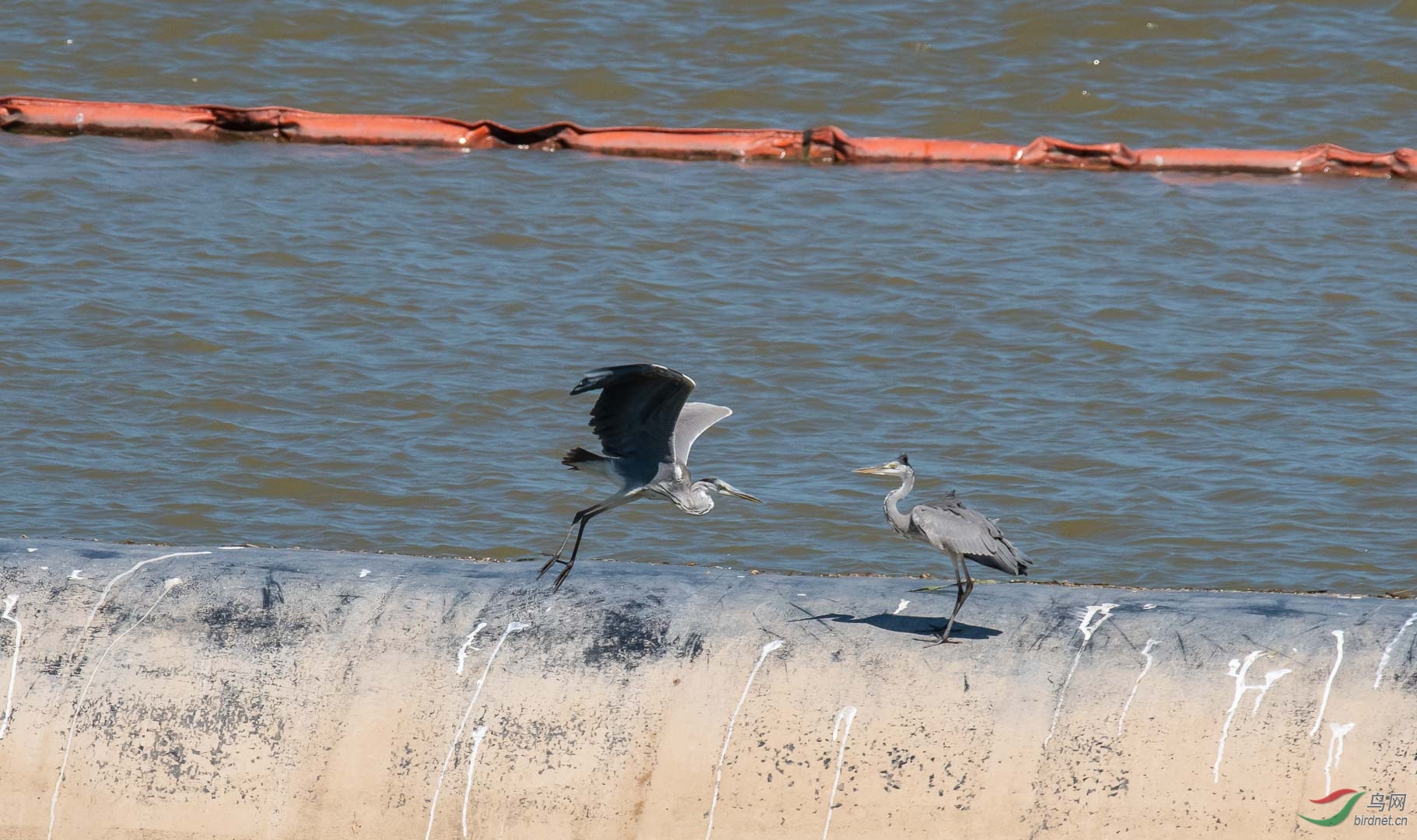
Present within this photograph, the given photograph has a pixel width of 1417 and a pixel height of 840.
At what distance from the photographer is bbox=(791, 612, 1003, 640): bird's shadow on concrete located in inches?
234

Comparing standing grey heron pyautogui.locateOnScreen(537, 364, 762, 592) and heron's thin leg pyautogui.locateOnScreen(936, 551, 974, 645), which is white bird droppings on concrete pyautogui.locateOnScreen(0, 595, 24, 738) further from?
heron's thin leg pyautogui.locateOnScreen(936, 551, 974, 645)

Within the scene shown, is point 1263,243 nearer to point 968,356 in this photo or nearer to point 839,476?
point 968,356

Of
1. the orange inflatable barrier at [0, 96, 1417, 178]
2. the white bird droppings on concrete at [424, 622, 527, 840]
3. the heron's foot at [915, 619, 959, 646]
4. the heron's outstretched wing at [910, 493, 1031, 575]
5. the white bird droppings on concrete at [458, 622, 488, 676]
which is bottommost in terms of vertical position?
the white bird droppings on concrete at [424, 622, 527, 840]

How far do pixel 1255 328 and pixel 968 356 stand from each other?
204 centimetres

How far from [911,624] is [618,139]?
948 centimetres

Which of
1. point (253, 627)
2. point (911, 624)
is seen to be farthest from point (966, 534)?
point (253, 627)

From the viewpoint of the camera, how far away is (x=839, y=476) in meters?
9.59

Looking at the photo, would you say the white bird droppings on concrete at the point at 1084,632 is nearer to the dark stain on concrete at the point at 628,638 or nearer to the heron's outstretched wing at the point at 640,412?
the dark stain on concrete at the point at 628,638

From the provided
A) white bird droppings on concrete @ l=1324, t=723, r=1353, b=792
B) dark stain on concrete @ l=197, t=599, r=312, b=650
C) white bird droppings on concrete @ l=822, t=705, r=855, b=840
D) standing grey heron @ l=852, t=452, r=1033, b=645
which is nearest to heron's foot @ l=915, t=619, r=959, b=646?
standing grey heron @ l=852, t=452, r=1033, b=645

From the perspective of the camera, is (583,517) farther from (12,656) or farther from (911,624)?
(12,656)

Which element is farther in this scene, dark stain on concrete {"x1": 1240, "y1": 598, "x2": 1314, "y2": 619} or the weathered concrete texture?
dark stain on concrete {"x1": 1240, "y1": 598, "x2": 1314, "y2": 619}

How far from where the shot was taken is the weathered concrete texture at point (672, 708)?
5539mm

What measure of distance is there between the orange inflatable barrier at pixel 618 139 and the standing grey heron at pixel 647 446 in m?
8.89

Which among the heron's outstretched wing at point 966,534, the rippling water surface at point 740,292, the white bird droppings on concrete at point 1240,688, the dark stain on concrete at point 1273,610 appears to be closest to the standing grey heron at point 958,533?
the heron's outstretched wing at point 966,534
